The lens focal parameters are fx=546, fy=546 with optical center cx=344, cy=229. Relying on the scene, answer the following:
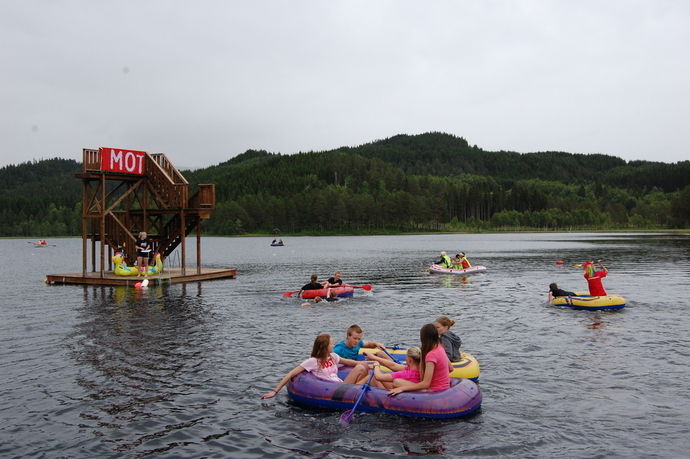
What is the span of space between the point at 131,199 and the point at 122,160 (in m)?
4.56

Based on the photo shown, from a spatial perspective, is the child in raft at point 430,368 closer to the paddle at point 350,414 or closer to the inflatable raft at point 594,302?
the paddle at point 350,414

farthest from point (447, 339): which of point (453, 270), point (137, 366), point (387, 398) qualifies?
point (453, 270)

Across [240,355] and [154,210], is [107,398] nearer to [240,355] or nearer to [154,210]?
[240,355]

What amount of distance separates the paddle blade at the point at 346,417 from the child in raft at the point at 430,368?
3.25ft

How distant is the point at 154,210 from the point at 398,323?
922 inches

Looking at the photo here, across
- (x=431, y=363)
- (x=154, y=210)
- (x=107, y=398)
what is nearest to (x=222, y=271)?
(x=154, y=210)

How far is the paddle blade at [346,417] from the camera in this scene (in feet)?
39.4

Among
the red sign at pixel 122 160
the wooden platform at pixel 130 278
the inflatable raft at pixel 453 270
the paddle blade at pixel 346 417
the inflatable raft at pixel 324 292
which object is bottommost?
the paddle blade at pixel 346 417

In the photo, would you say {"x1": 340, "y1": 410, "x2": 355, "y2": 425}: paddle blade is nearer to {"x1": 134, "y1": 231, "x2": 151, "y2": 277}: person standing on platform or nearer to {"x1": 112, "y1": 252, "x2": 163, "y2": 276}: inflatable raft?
{"x1": 134, "y1": 231, "x2": 151, "y2": 277}: person standing on platform

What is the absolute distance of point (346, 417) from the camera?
12.1m

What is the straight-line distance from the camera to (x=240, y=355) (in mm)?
17641

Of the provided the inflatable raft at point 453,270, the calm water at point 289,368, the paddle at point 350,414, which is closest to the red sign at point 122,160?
the calm water at point 289,368

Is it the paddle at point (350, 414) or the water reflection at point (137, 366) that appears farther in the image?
the paddle at point (350, 414)

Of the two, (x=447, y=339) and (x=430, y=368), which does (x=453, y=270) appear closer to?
(x=447, y=339)
